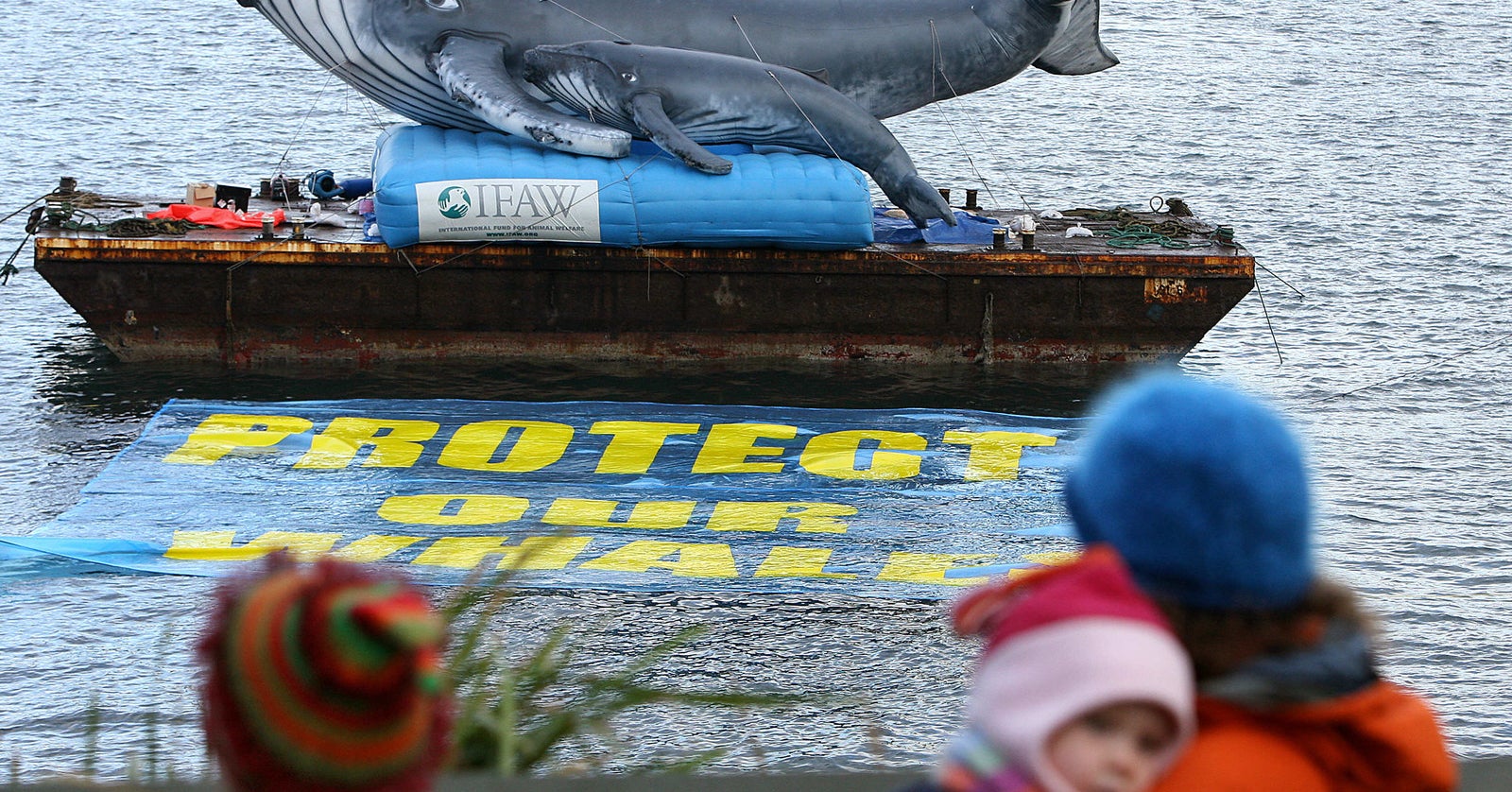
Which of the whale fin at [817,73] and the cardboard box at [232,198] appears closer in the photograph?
→ the whale fin at [817,73]

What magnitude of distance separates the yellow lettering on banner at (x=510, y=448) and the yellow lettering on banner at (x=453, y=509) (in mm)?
725

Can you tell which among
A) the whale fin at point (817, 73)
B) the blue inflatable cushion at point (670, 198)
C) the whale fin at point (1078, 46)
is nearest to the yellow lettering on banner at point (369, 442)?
the blue inflatable cushion at point (670, 198)

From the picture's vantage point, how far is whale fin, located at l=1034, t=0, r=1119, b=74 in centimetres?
1634

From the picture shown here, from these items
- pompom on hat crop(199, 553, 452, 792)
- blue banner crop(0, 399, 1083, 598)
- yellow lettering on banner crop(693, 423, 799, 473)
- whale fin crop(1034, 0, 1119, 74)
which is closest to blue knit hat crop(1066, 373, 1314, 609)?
pompom on hat crop(199, 553, 452, 792)

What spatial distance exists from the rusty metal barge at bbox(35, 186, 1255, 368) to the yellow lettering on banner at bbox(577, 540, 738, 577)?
4529mm

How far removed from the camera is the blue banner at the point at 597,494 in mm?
10891

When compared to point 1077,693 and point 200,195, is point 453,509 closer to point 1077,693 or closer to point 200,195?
point 200,195

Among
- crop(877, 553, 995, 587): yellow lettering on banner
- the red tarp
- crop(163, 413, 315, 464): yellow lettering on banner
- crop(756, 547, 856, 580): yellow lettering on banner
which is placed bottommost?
crop(877, 553, 995, 587): yellow lettering on banner

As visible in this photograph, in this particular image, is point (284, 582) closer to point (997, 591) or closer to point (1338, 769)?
point (997, 591)

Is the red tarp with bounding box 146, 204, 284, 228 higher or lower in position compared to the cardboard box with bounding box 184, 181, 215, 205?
lower

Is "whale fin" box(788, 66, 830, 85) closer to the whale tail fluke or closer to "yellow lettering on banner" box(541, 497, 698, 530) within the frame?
the whale tail fluke

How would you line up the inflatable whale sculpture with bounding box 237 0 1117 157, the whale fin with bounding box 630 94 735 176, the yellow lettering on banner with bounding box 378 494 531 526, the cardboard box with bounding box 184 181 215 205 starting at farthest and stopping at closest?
the cardboard box with bounding box 184 181 215 205
the inflatable whale sculpture with bounding box 237 0 1117 157
the whale fin with bounding box 630 94 735 176
the yellow lettering on banner with bounding box 378 494 531 526

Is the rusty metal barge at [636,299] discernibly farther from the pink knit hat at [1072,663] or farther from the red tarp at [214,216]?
the pink knit hat at [1072,663]

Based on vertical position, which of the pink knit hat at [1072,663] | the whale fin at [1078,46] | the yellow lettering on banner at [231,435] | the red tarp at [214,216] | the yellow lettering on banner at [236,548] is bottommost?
the yellow lettering on banner at [236,548]
